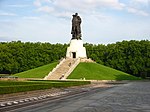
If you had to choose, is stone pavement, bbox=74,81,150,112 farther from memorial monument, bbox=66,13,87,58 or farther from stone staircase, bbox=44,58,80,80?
memorial monument, bbox=66,13,87,58

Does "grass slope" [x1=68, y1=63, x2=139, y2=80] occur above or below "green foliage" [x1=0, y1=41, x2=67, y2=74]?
below

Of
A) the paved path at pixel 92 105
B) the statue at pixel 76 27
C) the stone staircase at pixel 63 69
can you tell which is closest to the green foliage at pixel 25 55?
the statue at pixel 76 27

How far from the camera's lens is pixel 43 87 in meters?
30.8

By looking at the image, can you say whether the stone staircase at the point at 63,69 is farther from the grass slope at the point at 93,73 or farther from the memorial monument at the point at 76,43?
the memorial monument at the point at 76,43

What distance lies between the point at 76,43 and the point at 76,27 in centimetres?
432

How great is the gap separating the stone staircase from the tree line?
890 inches

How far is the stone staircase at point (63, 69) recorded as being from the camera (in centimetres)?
6200

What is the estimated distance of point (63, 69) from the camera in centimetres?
6731

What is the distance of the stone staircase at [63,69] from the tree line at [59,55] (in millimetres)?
22600

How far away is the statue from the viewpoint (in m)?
77.6

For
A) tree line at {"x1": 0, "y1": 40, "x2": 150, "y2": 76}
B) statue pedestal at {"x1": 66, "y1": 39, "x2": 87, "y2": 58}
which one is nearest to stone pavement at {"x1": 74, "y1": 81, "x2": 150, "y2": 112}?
statue pedestal at {"x1": 66, "y1": 39, "x2": 87, "y2": 58}

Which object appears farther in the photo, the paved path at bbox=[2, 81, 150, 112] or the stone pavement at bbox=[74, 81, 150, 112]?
the stone pavement at bbox=[74, 81, 150, 112]

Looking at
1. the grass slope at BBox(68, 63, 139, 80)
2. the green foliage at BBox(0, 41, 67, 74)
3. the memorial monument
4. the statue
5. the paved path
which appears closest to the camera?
the paved path

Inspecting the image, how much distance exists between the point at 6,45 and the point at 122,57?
35533mm
